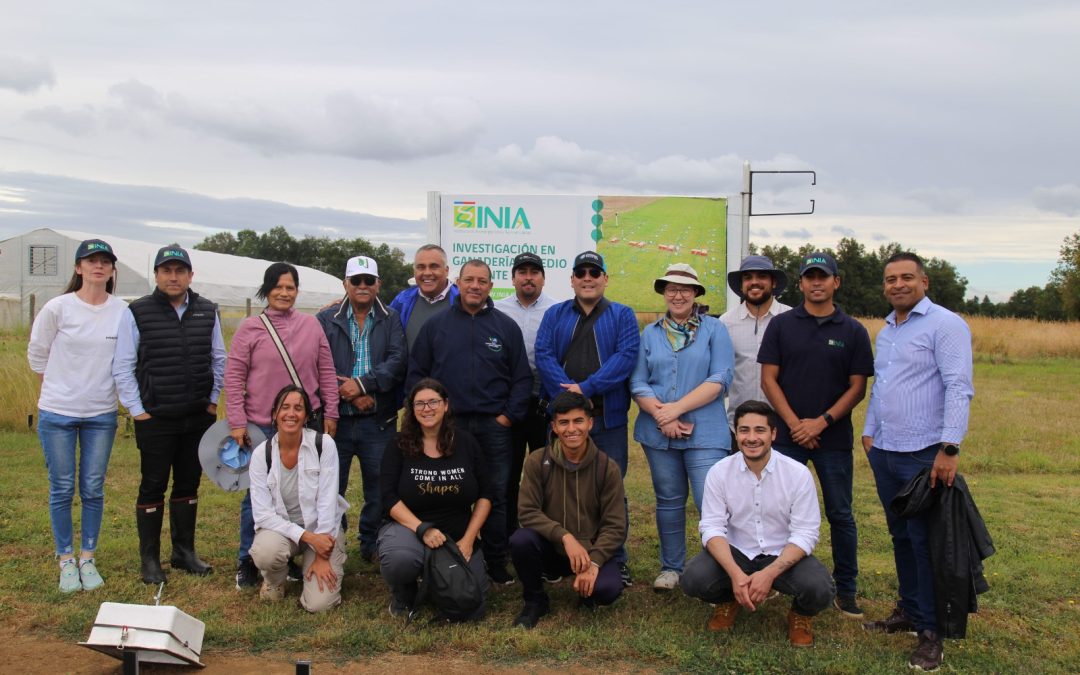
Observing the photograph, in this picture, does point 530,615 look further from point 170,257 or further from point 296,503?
point 170,257

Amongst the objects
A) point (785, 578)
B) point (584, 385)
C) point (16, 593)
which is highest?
point (584, 385)

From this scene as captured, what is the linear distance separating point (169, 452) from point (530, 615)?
2481 mm

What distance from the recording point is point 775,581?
4.62 m

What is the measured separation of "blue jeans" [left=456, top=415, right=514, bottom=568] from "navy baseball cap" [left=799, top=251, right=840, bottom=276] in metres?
2.08

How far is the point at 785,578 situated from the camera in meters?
4.60

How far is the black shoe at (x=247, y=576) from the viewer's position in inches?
217

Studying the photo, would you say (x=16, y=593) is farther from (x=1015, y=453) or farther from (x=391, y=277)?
(x=391, y=277)

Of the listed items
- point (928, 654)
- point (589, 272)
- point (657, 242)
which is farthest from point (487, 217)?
point (928, 654)

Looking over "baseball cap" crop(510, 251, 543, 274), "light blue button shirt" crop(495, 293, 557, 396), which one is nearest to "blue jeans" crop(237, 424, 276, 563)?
"light blue button shirt" crop(495, 293, 557, 396)

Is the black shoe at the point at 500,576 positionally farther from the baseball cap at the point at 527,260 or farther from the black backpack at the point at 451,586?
the baseball cap at the point at 527,260

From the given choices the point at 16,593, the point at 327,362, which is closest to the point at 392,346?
the point at 327,362

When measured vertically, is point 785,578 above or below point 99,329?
below

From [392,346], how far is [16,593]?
269 centimetres

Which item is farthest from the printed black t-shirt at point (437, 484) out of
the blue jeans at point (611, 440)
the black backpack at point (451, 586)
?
the blue jeans at point (611, 440)
